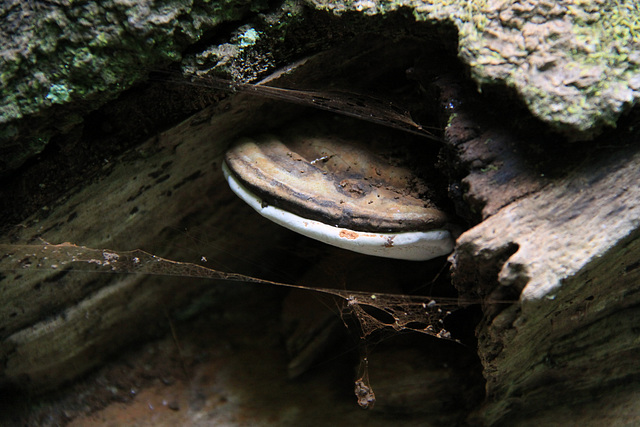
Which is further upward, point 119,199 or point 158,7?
point 158,7

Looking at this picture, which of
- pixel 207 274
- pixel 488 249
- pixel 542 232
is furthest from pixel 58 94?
pixel 542 232

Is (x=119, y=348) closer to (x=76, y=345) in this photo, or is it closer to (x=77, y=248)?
(x=76, y=345)

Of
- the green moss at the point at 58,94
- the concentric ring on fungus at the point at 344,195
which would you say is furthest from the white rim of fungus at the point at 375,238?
the green moss at the point at 58,94

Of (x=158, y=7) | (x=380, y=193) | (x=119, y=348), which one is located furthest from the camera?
(x=119, y=348)

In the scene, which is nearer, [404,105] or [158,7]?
[158,7]

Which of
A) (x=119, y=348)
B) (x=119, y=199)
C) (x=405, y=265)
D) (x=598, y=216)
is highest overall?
(x=598, y=216)

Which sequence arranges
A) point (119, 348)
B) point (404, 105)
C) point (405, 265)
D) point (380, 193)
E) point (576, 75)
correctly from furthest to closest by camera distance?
point (119, 348) < point (405, 265) < point (404, 105) < point (380, 193) < point (576, 75)

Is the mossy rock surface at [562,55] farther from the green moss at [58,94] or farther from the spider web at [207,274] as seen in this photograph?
the green moss at [58,94]

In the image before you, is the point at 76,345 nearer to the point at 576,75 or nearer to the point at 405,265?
the point at 405,265

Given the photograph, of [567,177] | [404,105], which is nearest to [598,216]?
[567,177]

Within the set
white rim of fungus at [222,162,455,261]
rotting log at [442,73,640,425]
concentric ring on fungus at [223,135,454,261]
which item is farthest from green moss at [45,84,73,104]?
rotting log at [442,73,640,425]
